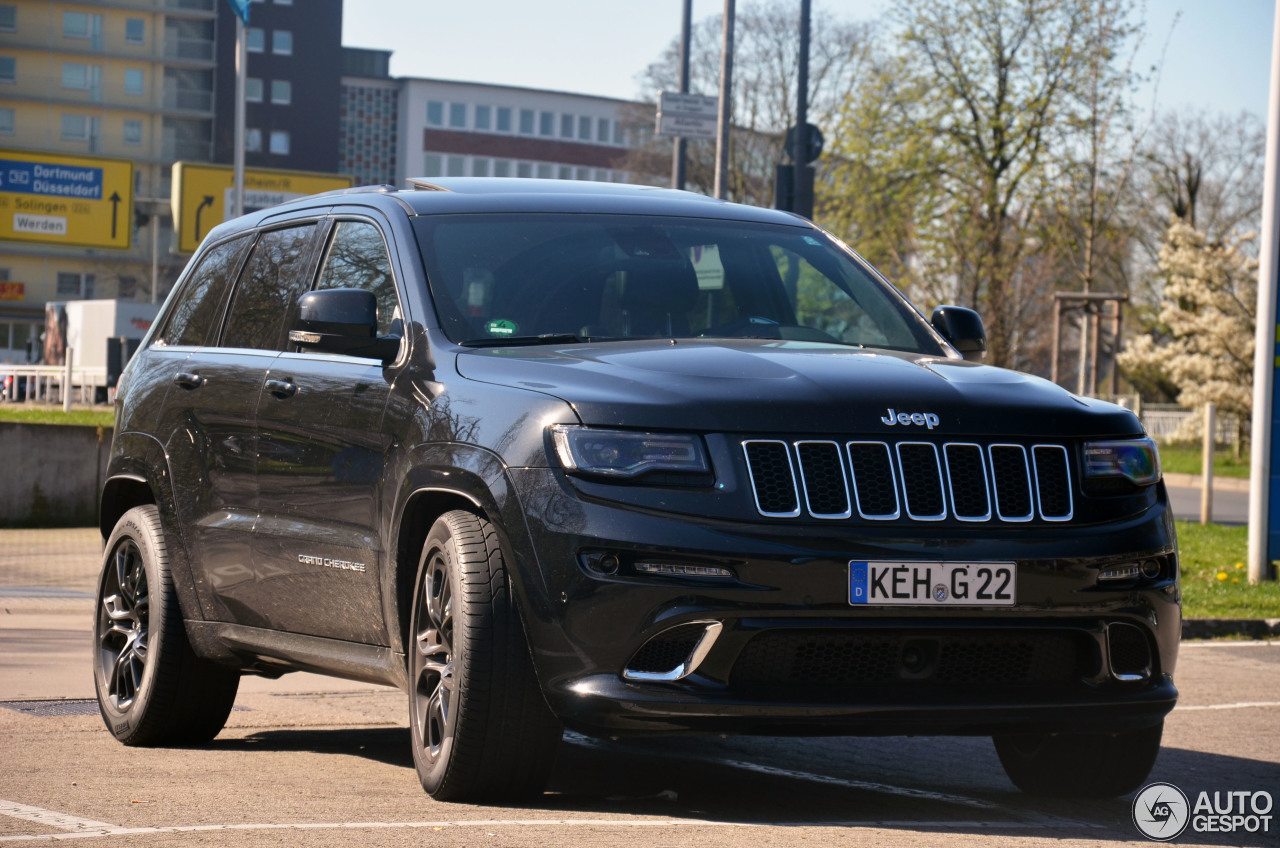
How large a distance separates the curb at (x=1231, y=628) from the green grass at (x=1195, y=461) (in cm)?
2493

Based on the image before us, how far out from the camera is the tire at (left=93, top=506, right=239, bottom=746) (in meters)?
6.69

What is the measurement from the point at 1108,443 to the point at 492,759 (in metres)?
1.86

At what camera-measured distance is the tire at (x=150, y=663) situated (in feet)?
22.0

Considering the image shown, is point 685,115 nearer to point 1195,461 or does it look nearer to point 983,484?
point 983,484

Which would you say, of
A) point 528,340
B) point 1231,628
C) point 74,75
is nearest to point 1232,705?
point 1231,628

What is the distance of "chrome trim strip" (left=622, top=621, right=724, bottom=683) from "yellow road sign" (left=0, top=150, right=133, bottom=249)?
59065mm

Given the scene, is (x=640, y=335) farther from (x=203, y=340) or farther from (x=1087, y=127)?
(x=1087, y=127)

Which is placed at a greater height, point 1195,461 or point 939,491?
point 939,491

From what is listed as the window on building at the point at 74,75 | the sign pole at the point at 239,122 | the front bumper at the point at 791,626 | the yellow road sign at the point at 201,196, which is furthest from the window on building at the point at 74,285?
the front bumper at the point at 791,626

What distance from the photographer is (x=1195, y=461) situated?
4269cm

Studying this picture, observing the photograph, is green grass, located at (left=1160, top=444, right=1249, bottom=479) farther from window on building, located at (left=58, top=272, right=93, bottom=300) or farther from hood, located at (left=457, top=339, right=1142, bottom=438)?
window on building, located at (left=58, top=272, right=93, bottom=300)

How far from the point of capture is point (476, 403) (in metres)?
5.12

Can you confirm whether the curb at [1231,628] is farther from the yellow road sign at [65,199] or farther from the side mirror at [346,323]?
the yellow road sign at [65,199]

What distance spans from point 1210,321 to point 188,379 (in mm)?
44172
